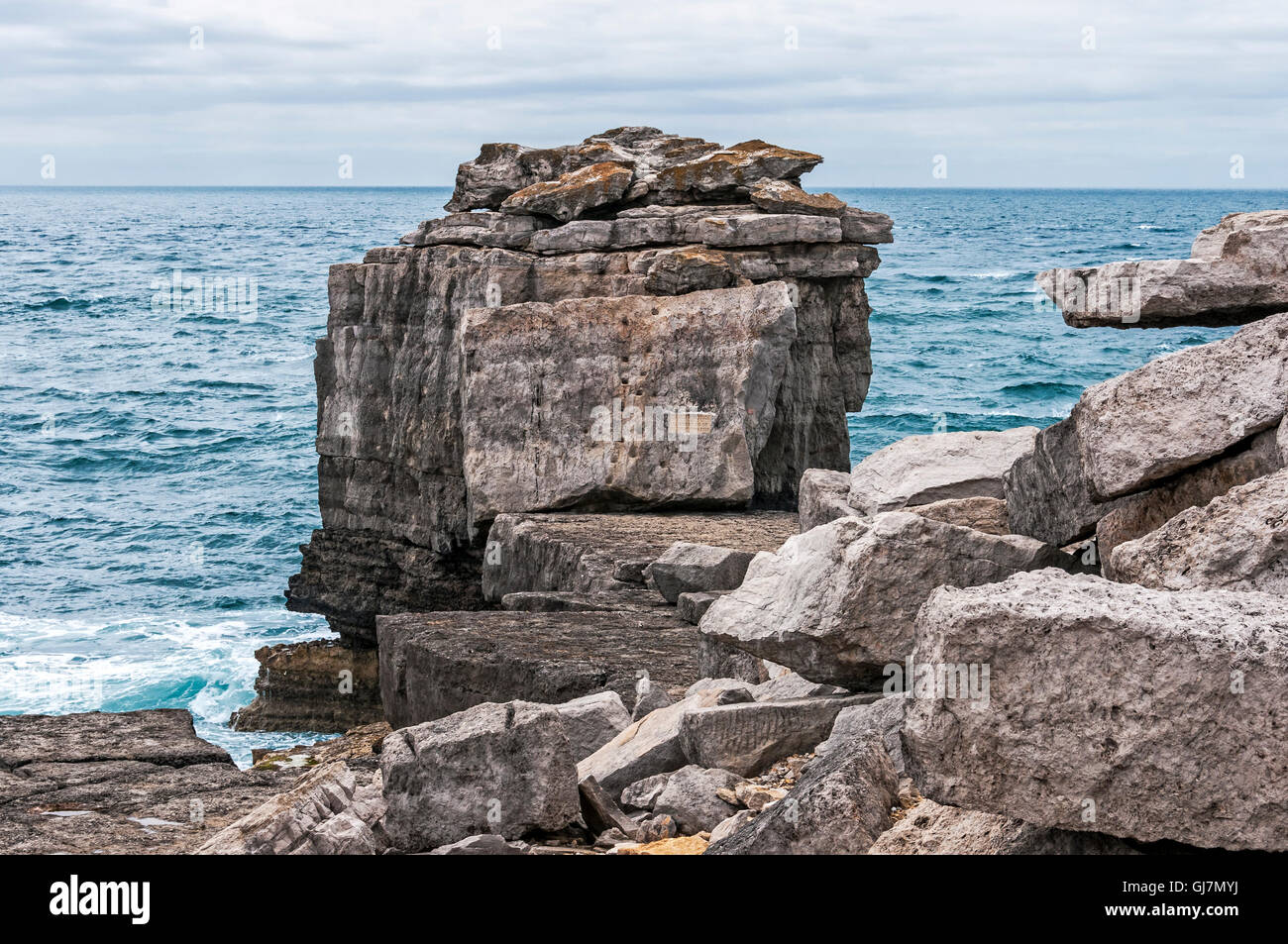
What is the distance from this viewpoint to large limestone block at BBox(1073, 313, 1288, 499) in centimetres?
550

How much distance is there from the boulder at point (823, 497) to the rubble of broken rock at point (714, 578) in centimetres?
5

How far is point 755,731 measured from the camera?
232 inches

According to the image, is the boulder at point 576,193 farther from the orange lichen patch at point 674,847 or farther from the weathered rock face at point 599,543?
the orange lichen patch at point 674,847

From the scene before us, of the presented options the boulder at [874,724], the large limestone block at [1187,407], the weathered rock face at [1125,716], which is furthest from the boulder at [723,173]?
the weathered rock face at [1125,716]

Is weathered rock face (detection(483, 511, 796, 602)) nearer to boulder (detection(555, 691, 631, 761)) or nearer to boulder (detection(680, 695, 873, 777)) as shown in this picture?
boulder (detection(555, 691, 631, 761))

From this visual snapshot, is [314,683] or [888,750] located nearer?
[888,750]

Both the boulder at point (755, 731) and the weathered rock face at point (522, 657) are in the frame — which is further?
the weathered rock face at point (522, 657)

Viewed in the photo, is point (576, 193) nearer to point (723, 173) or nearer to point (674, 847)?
point (723, 173)

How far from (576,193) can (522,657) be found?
23.9 ft

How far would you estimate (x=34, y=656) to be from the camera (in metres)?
23.1

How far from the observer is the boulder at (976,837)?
4199 mm

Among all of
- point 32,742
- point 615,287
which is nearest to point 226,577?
point 615,287
